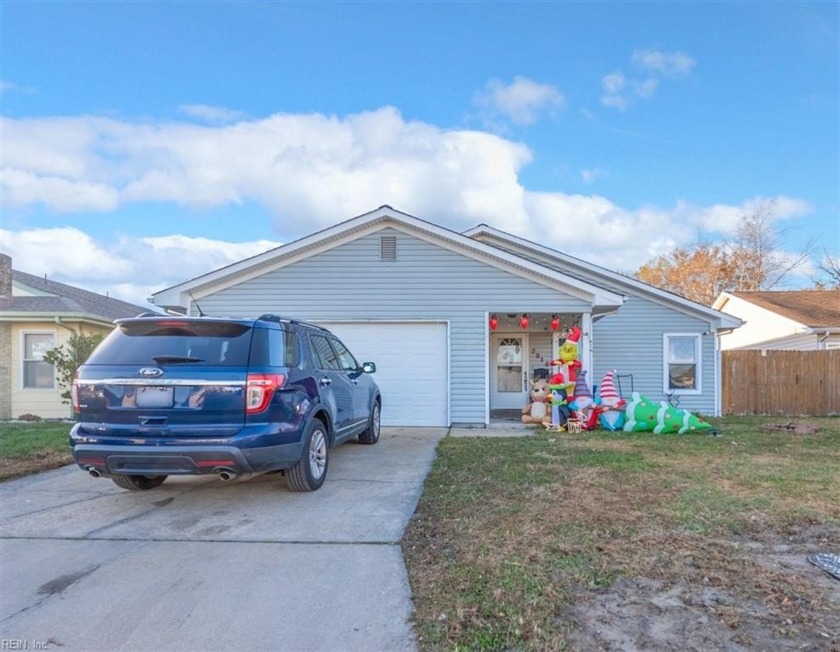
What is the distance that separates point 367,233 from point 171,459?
7.20 meters

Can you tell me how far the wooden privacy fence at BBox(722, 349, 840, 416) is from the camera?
15.1 metres

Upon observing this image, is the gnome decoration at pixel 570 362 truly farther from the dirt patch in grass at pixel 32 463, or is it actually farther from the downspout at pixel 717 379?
the dirt patch in grass at pixel 32 463

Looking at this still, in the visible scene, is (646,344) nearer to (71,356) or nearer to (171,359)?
(171,359)

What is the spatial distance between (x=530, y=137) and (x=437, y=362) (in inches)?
274

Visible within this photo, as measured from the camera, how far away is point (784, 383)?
15.2 m

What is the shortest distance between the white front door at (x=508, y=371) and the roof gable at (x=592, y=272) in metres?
2.19

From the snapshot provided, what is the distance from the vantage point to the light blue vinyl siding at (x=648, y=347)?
556 inches

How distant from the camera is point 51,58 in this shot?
10.3 m

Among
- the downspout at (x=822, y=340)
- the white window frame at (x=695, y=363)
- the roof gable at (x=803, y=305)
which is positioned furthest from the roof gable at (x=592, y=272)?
the roof gable at (x=803, y=305)

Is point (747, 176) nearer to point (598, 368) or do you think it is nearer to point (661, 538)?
point (598, 368)

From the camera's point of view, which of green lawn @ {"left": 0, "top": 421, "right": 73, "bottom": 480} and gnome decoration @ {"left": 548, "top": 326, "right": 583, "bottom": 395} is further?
gnome decoration @ {"left": 548, "top": 326, "right": 583, "bottom": 395}

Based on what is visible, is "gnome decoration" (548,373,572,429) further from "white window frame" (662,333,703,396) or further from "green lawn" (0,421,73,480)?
"green lawn" (0,421,73,480)

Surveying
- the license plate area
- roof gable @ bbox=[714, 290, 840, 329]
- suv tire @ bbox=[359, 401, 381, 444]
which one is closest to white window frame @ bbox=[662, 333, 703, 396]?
roof gable @ bbox=[714, 290, 840, 329]

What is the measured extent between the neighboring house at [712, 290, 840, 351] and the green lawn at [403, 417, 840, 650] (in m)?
12.5
